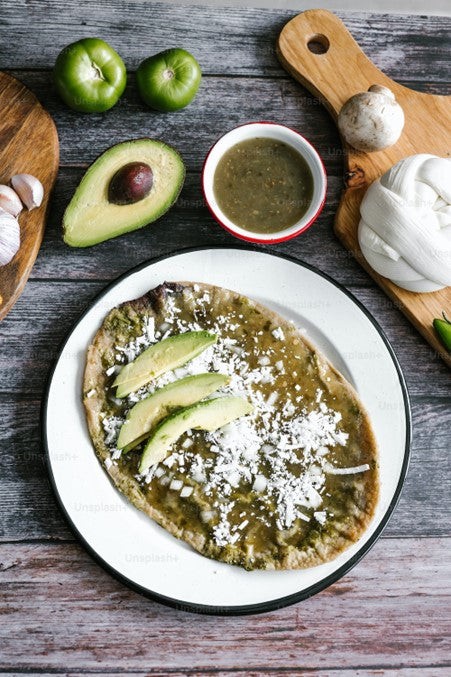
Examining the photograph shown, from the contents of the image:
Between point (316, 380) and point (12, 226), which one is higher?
point (12, 226)

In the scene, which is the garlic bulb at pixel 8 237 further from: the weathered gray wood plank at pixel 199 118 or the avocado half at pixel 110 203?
the weathered gray wood plank at pixel 199 118

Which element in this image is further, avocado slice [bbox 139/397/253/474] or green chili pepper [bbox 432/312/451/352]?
green chili pepper [bbox 432/312/451/352]

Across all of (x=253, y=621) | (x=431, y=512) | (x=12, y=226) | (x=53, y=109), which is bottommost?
(x=253, y=621)

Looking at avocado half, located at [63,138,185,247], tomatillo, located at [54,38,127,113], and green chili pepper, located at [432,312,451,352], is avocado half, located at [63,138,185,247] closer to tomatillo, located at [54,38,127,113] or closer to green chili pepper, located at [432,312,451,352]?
tomatillo, located at [54,38,127,113]

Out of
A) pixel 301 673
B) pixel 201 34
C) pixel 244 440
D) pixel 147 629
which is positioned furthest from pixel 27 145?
pixel 301 673

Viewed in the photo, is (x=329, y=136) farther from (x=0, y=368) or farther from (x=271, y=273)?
(x=0, y=368)

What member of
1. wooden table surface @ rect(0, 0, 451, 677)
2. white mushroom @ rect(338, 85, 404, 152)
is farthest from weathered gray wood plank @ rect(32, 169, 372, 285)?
white mushroom @ rect(338, 85, 404, 152)

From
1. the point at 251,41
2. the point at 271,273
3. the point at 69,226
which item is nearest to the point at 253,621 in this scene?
the point at 271,273
